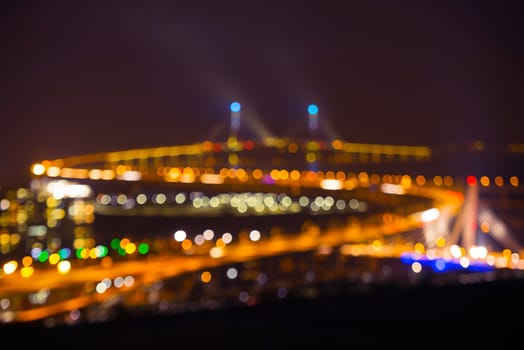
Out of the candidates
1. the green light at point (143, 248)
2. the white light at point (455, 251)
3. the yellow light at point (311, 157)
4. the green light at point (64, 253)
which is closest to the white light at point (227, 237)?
the green light at point (143, 248)

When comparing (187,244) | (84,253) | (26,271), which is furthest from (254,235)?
(26,271)

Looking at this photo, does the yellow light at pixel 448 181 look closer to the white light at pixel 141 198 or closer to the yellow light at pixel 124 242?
the yellow light at pixel 124 242

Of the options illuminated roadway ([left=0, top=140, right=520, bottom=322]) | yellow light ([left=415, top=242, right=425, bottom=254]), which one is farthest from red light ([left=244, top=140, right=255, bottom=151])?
yellow light ([left=415, top=242, right=425, bottom=254])

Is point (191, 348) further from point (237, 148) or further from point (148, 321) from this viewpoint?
point (237, 148)

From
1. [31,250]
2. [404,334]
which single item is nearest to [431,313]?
[404,334]

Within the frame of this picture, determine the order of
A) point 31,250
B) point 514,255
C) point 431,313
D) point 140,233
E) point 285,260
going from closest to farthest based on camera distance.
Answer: point 431,313, point 514,255, point 285,260, point 31,250, point 140,233

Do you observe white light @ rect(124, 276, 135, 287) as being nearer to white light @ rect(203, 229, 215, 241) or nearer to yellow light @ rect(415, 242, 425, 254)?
yellow light @ rect(415, 242, 425, 254)

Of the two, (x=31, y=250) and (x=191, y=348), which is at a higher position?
(x=31, y=250)
